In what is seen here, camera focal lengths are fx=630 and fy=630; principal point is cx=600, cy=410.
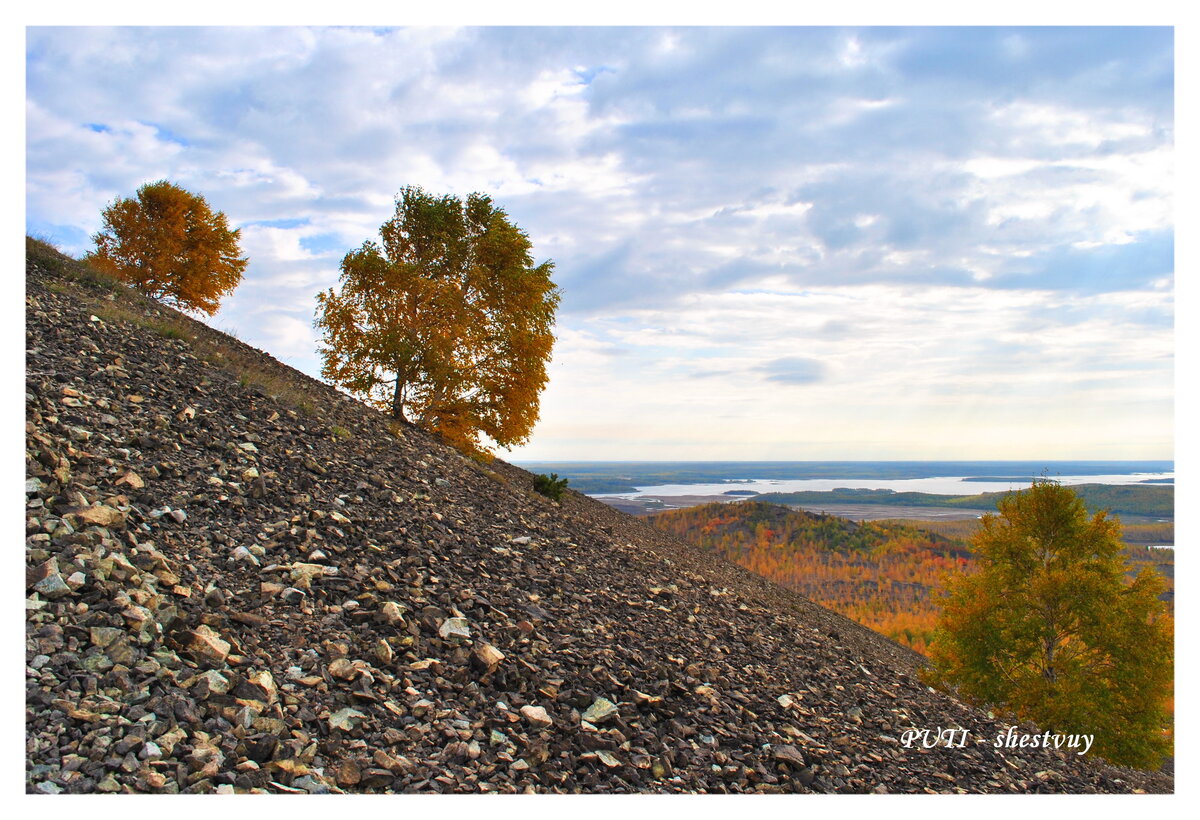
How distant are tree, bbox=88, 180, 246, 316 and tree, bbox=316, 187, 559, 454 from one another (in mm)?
18528

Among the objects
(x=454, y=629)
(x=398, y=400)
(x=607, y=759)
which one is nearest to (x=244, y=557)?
(x=454, y=629)

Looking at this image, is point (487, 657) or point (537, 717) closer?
point (537, 717)

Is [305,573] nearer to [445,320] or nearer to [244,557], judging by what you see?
[244,557]

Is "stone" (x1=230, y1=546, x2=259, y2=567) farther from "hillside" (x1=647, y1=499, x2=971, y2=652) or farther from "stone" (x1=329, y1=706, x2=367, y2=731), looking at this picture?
"hillside" (x1=647, y1=499, x2=971, y2=652)

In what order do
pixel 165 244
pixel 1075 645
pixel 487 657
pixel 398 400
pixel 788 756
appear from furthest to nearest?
pixel 165 244 < pixel 398 400 < pixel 1075 645 < pixel 487 657 < pixel 788 756

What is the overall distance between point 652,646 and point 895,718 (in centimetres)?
329

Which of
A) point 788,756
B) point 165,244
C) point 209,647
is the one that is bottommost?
point 788,756

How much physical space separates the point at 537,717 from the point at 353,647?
2.06m

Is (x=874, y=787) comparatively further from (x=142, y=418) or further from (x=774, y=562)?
(x=774, y=562)

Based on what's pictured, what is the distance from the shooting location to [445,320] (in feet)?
63.3

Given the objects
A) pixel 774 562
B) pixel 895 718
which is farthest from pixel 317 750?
pixel 774 562

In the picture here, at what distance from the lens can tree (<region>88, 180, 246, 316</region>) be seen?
31062mm

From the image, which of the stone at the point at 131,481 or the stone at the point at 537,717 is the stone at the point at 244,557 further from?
the stone at the point at 537,717

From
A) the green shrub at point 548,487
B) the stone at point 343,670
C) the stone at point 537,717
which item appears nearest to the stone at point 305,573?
the stone at point 343,670
